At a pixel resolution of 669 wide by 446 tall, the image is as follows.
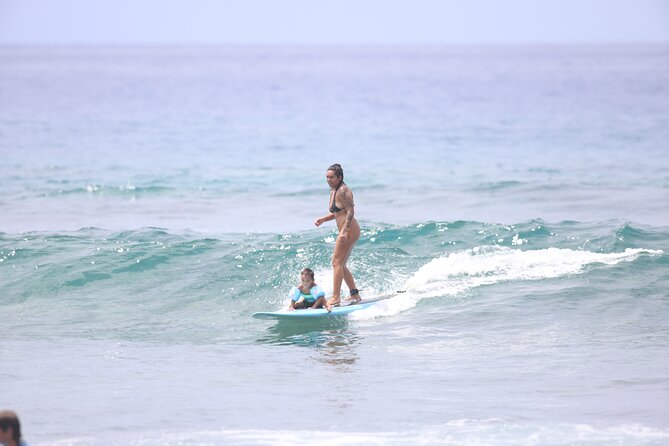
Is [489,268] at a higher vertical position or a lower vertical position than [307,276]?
lower

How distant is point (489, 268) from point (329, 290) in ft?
9.37

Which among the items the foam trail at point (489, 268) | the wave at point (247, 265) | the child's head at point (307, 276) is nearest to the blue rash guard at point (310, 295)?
the child's head at point (307, 276)

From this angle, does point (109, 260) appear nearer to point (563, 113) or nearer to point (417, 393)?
point (417, 393)

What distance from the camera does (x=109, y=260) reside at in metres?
18.1

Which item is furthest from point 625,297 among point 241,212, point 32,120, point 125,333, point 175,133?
point 32,120

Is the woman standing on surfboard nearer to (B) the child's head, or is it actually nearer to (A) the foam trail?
(B) the child's head

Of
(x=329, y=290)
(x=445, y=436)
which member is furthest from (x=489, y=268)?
(x=445, y=436)

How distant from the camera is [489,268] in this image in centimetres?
1675

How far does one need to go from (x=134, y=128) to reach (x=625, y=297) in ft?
119

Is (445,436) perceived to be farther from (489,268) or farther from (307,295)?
(489,268)

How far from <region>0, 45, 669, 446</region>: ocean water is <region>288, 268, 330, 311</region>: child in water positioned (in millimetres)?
289

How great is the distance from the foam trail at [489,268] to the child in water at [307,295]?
129cm

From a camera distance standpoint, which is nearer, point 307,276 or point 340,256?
point 307,276

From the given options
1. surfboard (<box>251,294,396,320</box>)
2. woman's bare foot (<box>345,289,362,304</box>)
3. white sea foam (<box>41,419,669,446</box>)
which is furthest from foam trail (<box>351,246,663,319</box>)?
white sea foam (<box>41,419,669,446</box>)
